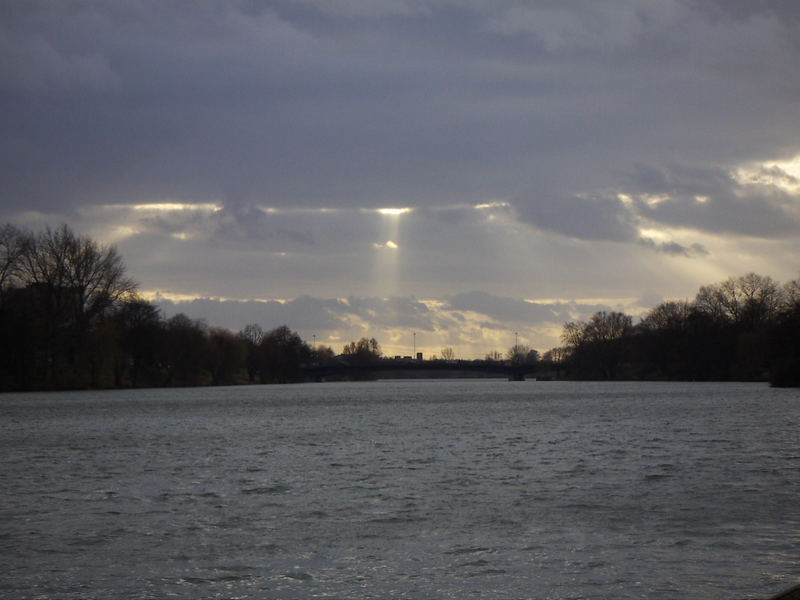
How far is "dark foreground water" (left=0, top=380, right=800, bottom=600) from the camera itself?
52.9 ft

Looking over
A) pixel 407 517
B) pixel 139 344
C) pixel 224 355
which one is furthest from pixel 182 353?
pixel 407 517

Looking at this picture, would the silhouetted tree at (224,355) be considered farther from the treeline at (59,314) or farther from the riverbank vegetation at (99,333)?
the treeline at (59,314)

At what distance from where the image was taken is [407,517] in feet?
75.0

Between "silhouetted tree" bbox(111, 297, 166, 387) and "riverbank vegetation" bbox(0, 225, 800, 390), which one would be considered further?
"silhouetted tree" bbox(111, 297, 166, 387)

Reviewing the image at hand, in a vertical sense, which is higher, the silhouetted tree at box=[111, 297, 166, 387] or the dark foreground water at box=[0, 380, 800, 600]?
the silhouetted tree at box=[111, 297, 166, 387]

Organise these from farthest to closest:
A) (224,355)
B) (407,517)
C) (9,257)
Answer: (224,355) → (9,257) → (407,517)

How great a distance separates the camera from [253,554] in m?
18.6

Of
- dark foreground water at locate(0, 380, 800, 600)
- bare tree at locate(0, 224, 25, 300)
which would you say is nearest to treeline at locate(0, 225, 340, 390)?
bare tree at locate(0, 224, 25, 300)

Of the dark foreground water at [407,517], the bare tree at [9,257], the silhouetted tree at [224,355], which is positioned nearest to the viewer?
the dark foreground water at [407,517]

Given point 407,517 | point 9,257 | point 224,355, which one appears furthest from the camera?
point 224,355

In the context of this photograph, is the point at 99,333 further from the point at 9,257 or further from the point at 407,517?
the point at 407,517

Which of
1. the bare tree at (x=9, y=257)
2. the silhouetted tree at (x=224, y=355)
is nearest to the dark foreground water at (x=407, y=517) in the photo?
the bare tree at (x=9, y=257)

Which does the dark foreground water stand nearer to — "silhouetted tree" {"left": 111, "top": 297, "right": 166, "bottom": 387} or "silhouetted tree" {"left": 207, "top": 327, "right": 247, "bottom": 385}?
"silhouetted tree" {"left": 111, "top": 297, "right": 166, "bottom": 387}

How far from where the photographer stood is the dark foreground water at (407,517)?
52.9ft
